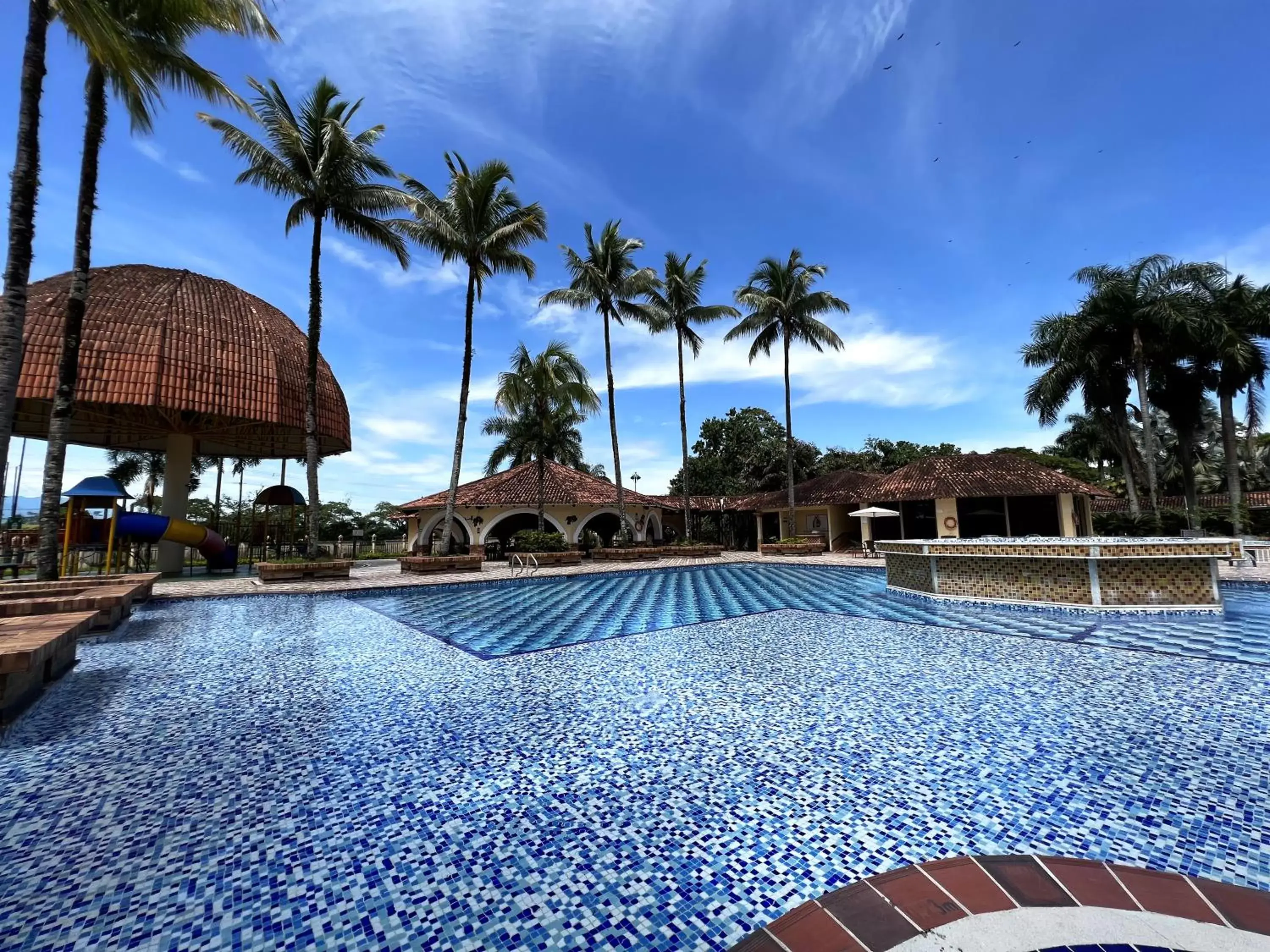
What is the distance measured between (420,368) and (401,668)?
66.1ft

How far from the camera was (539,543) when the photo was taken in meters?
22.2

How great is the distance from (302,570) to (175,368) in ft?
22.9

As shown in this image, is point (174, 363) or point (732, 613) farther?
point (174, 363)

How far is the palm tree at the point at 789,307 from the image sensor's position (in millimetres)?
A: 26312

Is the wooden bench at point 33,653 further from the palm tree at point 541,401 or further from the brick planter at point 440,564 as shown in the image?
the palm tree at point 541,401

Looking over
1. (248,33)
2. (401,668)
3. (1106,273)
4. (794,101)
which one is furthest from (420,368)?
(1106,273)

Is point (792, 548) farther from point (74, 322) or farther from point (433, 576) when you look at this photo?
point (74, 322)

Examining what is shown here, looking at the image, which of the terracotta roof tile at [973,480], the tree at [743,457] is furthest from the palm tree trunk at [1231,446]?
the tree at [743,457]

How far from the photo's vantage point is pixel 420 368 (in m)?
24.1

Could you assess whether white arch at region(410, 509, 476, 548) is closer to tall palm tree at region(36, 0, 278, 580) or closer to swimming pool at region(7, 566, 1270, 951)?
tall palm tree at region(36, 0, 278, 580)

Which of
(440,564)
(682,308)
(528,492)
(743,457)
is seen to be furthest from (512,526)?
(682,308)

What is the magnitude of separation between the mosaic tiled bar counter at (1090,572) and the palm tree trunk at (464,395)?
1463 centimetres

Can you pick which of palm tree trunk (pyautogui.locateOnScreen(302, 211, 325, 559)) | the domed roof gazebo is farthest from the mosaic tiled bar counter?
the domed roof gazebo

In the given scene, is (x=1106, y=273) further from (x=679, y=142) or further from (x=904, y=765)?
(x=904, y=765)
